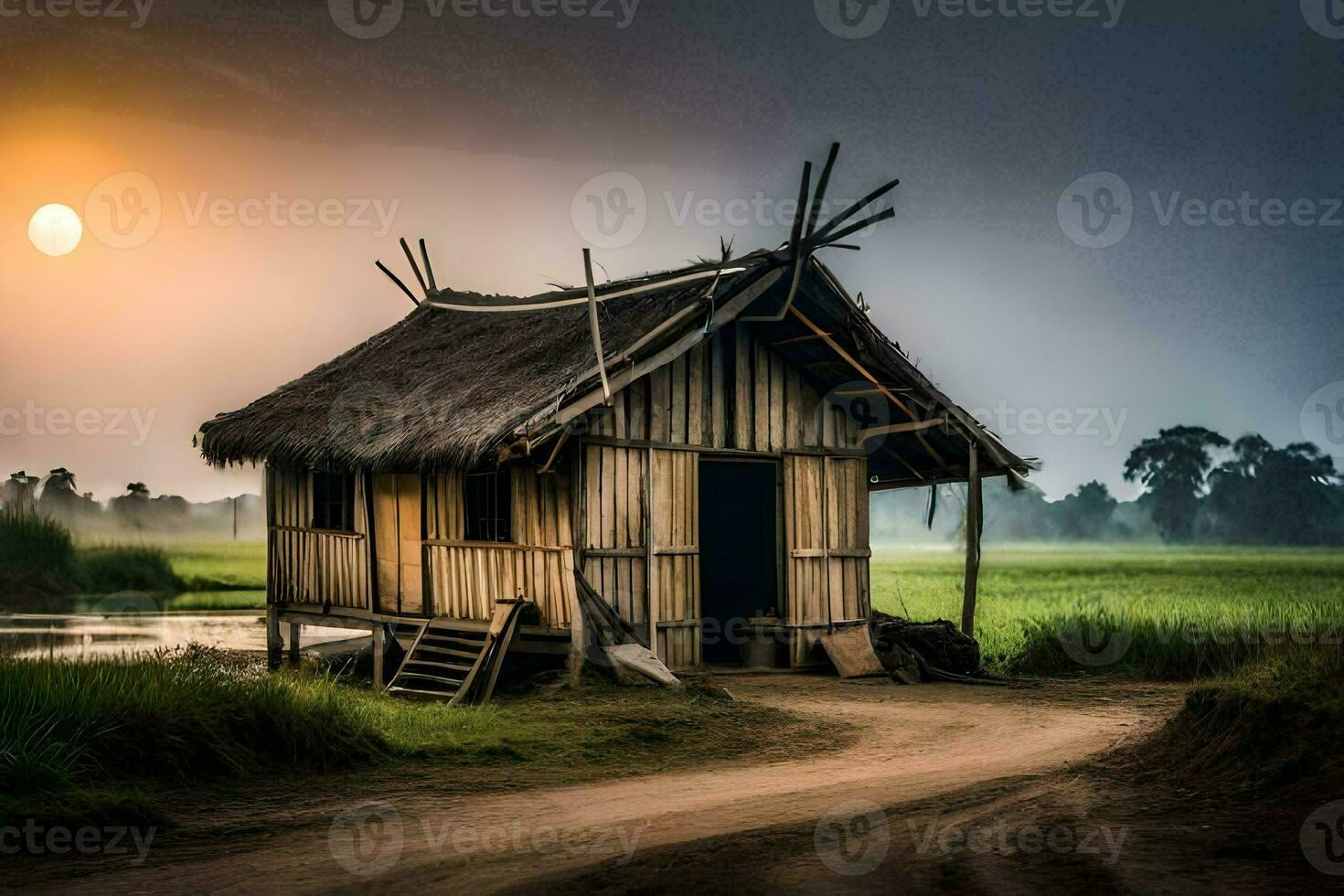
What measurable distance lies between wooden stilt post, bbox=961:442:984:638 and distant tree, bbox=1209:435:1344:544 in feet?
160

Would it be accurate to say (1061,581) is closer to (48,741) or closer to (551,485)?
(551,485)

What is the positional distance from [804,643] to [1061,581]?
17202 mm

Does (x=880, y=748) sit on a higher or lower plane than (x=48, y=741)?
lower

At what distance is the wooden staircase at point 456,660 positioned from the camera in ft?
39.3

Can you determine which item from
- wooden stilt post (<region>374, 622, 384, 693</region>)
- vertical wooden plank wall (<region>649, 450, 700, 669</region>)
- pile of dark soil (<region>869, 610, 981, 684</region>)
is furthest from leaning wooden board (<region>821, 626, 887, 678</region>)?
wooden stilt post (<region>374, 622, 384, 693</region>)

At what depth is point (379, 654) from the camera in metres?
14.8

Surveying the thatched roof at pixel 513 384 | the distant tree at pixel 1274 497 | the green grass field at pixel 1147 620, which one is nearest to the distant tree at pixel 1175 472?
the distant tree at pixel 1274 497

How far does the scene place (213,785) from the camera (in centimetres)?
763

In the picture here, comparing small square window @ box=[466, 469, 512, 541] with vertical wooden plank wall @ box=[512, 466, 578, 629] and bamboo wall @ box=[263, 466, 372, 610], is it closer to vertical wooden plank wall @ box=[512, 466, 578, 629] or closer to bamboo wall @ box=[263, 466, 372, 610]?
vertical wooden plank wall @ box=[512, 466, 578, 629]

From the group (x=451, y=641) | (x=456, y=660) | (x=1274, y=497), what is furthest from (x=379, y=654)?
(x=1274, y=497)

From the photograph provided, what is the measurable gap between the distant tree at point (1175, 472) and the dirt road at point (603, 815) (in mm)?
56009

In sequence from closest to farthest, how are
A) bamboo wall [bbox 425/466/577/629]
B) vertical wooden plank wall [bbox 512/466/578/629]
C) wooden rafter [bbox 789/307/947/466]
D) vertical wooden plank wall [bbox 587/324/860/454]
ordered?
vertical wooden plank wall [bbox 512/466/578/629]
bamboo wall [bbox 425/466/577/629]
vertical wooden plank wall [bbox 587/324/860/454]
wooden rafter [bbox 789/307/947/466]

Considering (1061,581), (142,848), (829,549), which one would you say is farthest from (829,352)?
(1061,581)

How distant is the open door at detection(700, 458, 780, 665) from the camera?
51.7 feet
